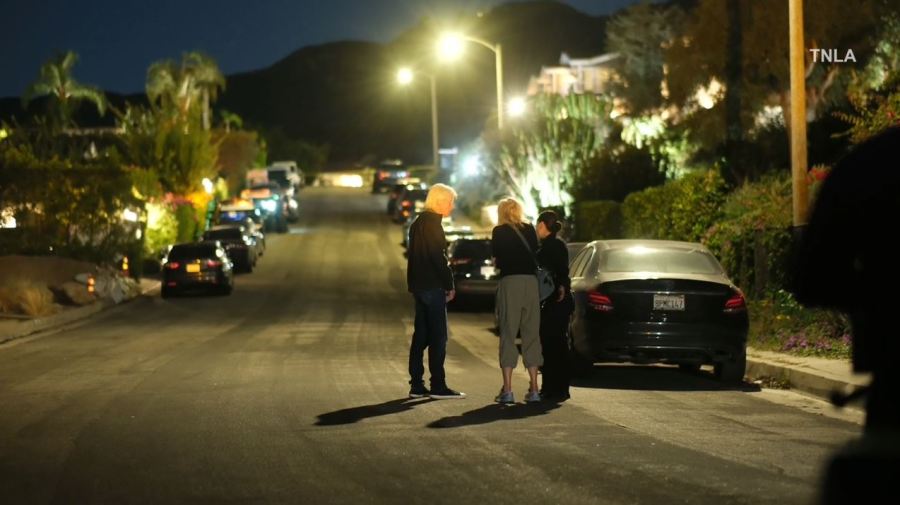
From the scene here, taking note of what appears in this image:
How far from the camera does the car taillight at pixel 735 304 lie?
48.1ft

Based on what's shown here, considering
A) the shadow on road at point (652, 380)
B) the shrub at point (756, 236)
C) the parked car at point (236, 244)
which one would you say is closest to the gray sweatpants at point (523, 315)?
the shadow on road at point (652, 380)

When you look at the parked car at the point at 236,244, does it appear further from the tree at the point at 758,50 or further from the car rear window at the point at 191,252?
the tree at the point at 758,50

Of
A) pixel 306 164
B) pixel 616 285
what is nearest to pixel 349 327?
pixel 616 285

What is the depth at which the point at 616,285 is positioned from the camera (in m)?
14.8

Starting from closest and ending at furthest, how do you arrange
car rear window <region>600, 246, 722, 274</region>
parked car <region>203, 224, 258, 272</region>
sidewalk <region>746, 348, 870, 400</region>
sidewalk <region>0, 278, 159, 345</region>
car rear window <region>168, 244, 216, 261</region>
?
sidewalk <region>746, 348, 870, 400</region> → car rear window <region>600, 246, 722, 274</region> → sidewalk <region>0, 278, 159, 345</region> → car rear window <region>168, 244, 216, 261</region> → parked car <region>203, 224, 258, 272</region>

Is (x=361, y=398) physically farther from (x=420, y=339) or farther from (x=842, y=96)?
(x=842, y=96)

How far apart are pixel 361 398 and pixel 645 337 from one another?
137 inches

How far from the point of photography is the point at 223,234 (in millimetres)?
43625

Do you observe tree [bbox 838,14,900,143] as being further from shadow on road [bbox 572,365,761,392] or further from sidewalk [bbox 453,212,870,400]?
shadow on road [bbox 572,365,761,392]

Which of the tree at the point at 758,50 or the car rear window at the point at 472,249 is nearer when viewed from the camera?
the tree at the point at 758,50

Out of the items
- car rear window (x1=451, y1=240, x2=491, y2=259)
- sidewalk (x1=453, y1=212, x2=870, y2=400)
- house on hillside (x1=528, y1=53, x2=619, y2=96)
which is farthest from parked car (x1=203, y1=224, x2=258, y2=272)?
house on hillside (x1=528, y1=53, x2=619, y2=96)

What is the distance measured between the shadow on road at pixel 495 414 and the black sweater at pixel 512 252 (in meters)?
1.24

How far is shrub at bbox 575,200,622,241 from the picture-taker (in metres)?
33.4

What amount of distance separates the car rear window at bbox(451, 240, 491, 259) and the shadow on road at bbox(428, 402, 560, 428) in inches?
688
